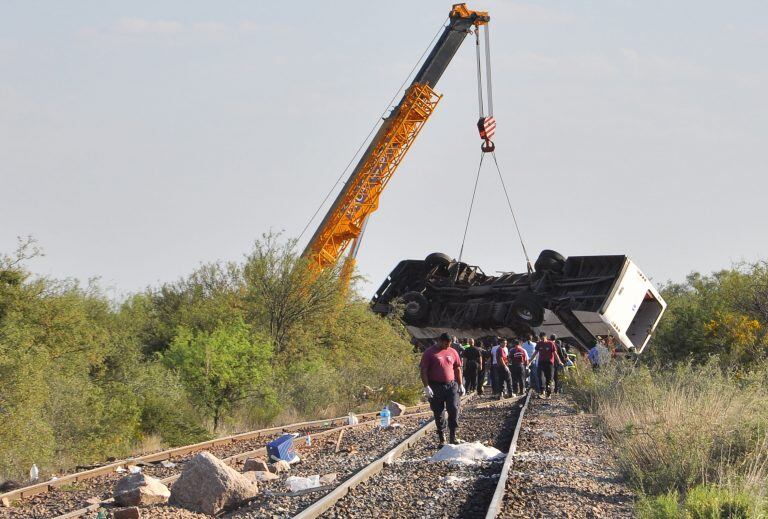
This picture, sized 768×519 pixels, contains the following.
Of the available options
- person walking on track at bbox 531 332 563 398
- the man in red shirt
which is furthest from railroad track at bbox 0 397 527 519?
person walking on track at bbox 531 332 563 398

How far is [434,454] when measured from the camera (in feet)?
50.8

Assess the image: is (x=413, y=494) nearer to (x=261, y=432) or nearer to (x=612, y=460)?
(x=612, y=460)

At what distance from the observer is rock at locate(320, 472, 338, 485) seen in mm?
13503

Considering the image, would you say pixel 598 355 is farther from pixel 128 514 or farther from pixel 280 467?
pixel 128 514

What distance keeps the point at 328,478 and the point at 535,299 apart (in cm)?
2175

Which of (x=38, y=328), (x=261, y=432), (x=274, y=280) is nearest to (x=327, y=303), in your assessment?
(x=274, y=280)

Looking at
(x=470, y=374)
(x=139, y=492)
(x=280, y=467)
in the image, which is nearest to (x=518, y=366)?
(x=470, y=374)

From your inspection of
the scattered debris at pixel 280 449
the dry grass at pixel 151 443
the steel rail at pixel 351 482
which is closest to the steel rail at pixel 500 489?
the steel rail at pixel 351 482

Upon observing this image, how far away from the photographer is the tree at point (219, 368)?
27.8 metres

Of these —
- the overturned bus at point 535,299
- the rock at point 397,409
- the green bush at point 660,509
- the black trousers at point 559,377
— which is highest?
the overturned bus at point 535,299

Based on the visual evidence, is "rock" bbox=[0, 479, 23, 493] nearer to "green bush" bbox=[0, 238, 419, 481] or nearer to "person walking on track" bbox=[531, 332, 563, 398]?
"green bush" bbox=[0, 238, 419, 481]

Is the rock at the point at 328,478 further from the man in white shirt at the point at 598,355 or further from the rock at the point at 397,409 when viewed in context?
the man in white shirt at the point at 598,355

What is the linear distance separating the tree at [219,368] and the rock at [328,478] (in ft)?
44.7

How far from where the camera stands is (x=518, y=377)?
30.4 m
